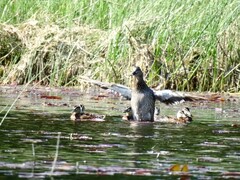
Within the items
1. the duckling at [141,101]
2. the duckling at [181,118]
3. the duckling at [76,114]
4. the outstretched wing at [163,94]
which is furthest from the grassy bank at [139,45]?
the duckling at [76,114]

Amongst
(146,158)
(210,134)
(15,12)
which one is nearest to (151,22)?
(15,12)

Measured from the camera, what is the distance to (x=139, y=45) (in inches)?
617

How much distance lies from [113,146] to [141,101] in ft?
12.2

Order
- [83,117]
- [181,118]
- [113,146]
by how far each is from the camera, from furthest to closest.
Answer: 1. [181,118]
2. [83,117]
3. [113,146]

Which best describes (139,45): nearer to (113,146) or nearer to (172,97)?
(172,97)

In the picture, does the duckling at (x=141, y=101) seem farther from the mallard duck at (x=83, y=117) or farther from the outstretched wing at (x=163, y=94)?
the mallard duck at (x=83, y=117)

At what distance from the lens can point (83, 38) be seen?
1677 cm

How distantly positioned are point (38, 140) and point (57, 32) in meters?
9.08

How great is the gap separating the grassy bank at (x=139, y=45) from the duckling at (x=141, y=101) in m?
3.31

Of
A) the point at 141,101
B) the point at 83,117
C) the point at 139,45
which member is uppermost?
the point at 139,45

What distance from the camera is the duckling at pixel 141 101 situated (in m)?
11.6

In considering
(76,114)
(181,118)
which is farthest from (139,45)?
(76,114)

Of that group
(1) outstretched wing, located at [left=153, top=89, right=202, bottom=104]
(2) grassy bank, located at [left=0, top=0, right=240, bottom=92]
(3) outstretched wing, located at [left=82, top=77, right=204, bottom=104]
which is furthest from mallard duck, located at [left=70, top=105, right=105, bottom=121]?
(2) grassy bank, located at [left=0, top=0, right=240, bottom=92]

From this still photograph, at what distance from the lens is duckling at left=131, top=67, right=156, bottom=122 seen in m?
11.6
